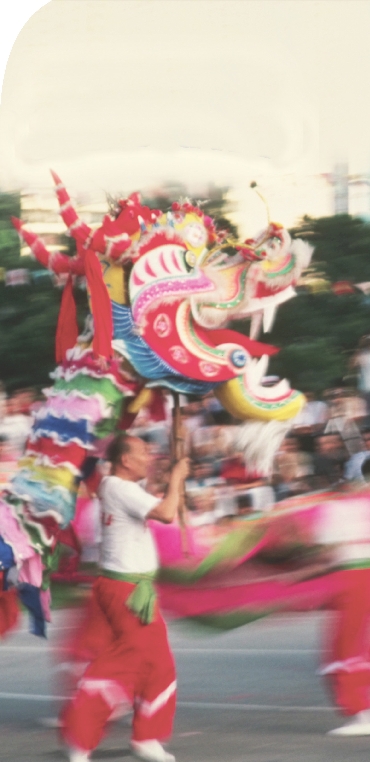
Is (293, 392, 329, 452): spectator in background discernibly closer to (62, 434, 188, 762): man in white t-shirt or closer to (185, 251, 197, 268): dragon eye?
(185, 251, 197, 268): dragon eye

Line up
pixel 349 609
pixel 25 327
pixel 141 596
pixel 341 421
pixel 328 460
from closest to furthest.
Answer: pixel 141 596
pixel 349 609
pixel 328 460
pixel 341 421
pixel 25 327

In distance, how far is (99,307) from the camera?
5.86 metres

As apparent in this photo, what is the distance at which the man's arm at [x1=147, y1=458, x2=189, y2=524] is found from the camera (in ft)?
18.7

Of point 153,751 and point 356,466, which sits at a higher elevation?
point 356,466

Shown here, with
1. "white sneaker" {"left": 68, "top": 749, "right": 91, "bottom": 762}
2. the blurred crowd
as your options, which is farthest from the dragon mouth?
"white sneaker" {"left": 68, "top": 749, "right": 91, "bottom": 762}

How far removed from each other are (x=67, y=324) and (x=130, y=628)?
1.16 m

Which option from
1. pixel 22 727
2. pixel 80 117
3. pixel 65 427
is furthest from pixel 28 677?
pixel 80 117

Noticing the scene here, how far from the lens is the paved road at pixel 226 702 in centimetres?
616

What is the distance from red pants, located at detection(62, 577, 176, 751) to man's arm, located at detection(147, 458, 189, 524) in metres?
0.31

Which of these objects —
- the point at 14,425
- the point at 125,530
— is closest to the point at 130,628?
the point at 125,530

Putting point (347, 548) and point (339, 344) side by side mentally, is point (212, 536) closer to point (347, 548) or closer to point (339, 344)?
point (347, 548)

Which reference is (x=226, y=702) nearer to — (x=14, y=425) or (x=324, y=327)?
(x=14, y=425)

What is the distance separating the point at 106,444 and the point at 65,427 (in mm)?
190

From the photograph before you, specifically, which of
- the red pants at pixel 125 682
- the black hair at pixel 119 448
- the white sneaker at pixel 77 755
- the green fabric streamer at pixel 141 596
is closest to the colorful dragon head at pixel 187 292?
the black hair at pixel 119 448
